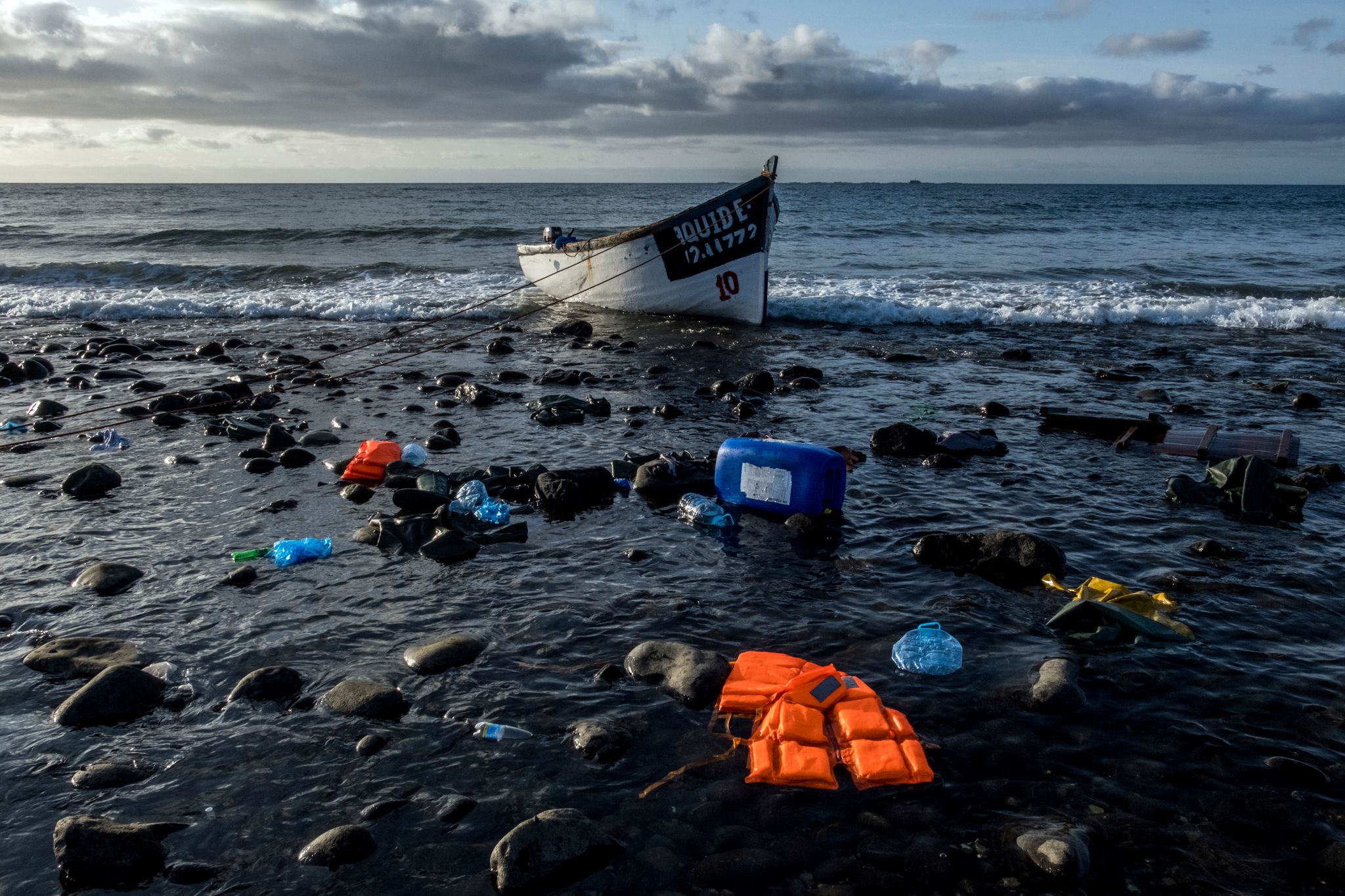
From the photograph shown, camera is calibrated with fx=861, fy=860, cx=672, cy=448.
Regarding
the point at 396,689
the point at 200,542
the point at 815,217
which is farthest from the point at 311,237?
the point at 396,689

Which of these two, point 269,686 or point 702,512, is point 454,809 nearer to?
point 269,686

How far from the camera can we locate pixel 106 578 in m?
6.20

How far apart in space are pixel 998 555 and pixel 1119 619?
1168 millimetres

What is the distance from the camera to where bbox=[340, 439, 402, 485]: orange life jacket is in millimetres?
8477

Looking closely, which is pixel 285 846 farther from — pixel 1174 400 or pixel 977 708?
pixel 1174 400

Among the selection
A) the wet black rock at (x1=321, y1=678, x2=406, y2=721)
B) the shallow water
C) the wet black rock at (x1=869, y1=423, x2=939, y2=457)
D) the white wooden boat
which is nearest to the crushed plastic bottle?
the shallow water

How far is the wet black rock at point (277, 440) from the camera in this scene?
31.0 feet

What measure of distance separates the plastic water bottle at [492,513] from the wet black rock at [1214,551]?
18.2 ft

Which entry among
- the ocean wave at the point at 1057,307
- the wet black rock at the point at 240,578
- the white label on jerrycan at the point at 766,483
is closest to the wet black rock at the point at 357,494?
the wet black rock at the point at 240,578

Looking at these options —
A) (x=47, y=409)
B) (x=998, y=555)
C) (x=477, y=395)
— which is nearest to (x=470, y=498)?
(x=477, y=395)

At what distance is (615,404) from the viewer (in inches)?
461

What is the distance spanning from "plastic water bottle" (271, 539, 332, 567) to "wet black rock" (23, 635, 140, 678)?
1346 millimetres

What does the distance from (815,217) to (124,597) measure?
155ft

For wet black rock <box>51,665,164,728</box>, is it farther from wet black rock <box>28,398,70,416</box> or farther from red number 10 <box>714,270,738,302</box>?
red number 10 <box>714,270,738,302</box>
